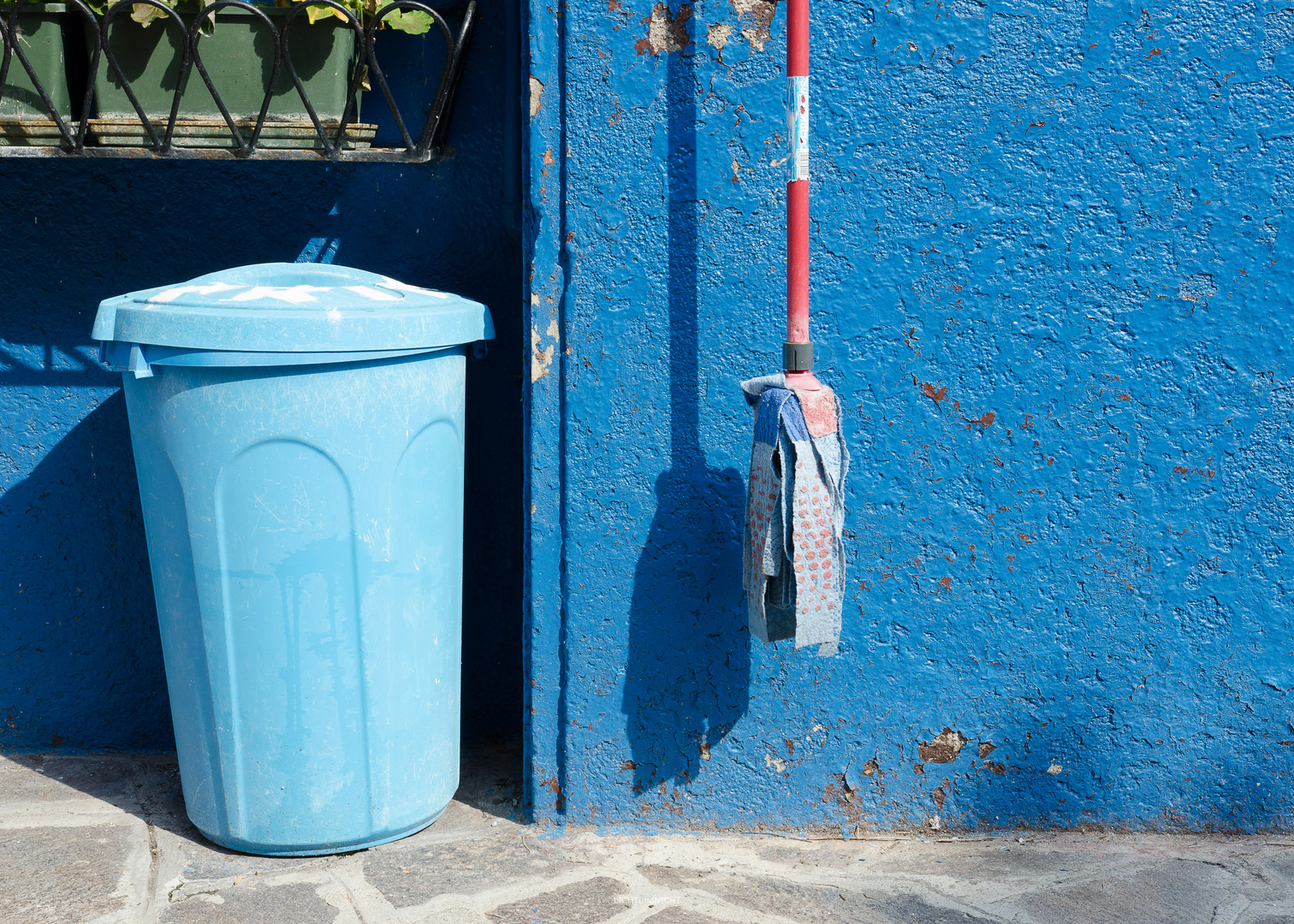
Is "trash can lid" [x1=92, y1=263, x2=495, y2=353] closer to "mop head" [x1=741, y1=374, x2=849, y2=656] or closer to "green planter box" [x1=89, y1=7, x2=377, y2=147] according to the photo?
"green planter box" [x1=89, y1=7, x2=377, y2=147]

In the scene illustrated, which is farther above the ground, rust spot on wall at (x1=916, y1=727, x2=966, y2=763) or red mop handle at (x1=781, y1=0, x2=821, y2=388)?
red mop handle at (x1=781, y1=0, x2=821, y2=388)

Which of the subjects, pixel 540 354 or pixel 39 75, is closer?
pixel 540 354

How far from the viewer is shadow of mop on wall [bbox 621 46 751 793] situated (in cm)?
218

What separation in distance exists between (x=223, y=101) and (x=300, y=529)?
3.41ft

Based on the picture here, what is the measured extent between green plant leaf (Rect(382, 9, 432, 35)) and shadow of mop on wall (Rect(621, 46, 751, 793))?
81cm

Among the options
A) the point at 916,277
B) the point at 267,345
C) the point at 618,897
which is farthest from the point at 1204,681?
the point at 267,345

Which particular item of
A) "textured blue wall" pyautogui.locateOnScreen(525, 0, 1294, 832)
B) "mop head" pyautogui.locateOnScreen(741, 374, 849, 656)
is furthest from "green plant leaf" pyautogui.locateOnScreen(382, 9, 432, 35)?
"mop head" pyautogui.locateOnScreen(741, 374, 849, 656)

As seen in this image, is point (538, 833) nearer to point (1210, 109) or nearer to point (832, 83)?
point (832, 83)

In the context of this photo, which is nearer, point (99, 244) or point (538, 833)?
point (538, 833)

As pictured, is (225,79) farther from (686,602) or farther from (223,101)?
(686,602)

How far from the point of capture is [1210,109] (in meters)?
2.13

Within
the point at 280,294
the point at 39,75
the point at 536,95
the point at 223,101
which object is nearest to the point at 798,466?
the point at 536,95

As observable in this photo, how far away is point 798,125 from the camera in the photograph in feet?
6.52

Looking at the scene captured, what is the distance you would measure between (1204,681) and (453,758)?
168 cm
